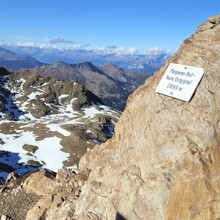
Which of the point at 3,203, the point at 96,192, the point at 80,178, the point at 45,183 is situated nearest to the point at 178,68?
the point at 96,192

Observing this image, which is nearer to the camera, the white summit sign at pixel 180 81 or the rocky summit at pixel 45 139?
the white summit sign at pixel 180 81

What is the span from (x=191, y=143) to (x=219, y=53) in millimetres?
6459

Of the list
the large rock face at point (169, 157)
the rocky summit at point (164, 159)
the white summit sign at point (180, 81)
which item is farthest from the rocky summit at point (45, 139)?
Result: the white summit sign at point (180, 81)

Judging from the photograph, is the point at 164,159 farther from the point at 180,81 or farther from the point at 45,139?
the point at 45,139

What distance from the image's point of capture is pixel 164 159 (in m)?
A: 18.2

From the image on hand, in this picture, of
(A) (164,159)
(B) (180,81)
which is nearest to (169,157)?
(A) (164,159)

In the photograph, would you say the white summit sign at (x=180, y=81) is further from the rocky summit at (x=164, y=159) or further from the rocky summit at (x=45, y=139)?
the rocky summit at (x=45, y=139)

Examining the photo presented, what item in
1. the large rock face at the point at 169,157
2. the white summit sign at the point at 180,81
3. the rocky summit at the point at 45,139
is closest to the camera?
the large rock face at the point at 169,157

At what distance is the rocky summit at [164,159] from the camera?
16.7 m

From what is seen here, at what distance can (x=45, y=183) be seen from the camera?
1185 inches

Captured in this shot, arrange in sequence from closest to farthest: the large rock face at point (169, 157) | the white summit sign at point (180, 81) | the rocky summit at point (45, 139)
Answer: the large rock face at point (169, 157), the white summit sign at point (180, 81), the rocky summit at point (45, 139)

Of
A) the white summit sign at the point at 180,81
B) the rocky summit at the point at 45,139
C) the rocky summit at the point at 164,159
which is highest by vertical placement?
the white summit sign at the point at 180,81

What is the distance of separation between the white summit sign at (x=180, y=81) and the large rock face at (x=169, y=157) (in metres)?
0.38

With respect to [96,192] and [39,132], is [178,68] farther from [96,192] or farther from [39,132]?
[39,132]
